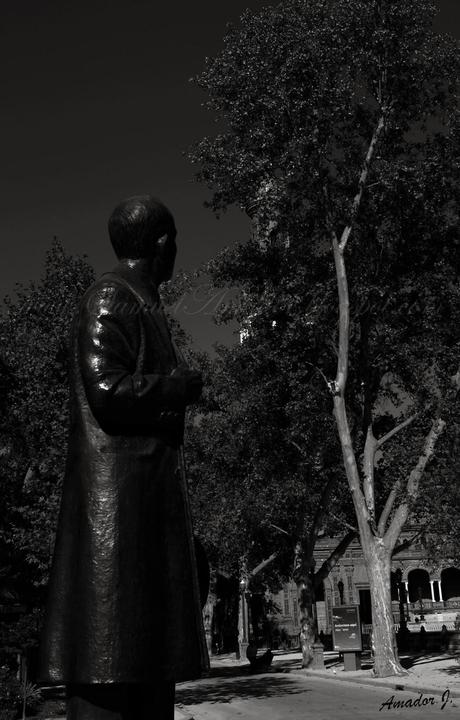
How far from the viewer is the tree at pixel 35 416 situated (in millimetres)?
20078

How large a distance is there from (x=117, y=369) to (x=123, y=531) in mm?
614

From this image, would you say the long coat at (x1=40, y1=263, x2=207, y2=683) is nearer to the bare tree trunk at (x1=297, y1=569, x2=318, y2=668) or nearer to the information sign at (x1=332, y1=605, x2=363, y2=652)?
the information sign at (x1=332, y1=605, x2=363, y2=652)

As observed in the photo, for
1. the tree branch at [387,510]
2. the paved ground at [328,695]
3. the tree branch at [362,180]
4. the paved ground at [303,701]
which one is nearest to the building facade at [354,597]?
the paved ground at [328,695]

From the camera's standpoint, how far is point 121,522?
298 cm

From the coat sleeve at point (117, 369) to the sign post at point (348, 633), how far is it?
975 inches

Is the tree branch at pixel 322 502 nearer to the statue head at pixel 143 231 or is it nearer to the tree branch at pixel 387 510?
the tree branch at pixel 387 510

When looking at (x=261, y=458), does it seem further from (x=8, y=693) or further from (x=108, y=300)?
(x=108, y=300)

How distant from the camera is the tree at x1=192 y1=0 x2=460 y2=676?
20.5 m

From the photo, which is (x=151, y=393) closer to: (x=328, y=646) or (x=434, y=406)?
(x=434, y=406)

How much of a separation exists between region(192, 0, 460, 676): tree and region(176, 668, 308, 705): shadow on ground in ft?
9.68

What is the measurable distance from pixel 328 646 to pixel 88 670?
46.3 metres

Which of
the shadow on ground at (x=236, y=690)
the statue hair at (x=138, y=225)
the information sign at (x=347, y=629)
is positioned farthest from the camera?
the information sign at (x=347, y=629)

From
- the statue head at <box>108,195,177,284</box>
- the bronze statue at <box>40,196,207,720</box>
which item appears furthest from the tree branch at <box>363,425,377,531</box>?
the bronze statue at <box>40,196,207,720</box>

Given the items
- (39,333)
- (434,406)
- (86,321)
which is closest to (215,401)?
(39,333)
